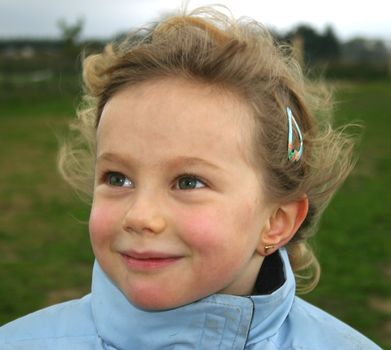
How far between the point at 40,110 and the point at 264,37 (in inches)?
662

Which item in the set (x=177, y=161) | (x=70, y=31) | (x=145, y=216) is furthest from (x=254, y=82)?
(x=70, y=31)

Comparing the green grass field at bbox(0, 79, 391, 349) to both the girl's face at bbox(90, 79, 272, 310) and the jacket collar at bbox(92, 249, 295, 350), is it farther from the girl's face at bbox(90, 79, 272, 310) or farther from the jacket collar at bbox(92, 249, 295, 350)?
the jacket collar at bbox(92, 249, 295, 350)

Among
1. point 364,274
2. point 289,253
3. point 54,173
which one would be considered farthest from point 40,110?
point 289,253

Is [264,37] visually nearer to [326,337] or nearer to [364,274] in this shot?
[326,337]

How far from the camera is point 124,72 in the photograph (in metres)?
1.60

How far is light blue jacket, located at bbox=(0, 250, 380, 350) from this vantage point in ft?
4.71

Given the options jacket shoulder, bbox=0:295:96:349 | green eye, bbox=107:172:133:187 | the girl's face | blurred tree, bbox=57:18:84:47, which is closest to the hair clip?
the girl's face

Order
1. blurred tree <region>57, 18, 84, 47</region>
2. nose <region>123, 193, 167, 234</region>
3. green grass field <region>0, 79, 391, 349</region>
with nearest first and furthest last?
nose <region>123, 193, 167, 234</region> < green grass field <region>0, 79, 391, 349</region> < blurred tree <region>57, 18, 84, 47</region>

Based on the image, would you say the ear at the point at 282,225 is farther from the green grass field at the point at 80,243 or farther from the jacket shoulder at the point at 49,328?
the green grass field at the point at 80,243

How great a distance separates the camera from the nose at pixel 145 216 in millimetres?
1332

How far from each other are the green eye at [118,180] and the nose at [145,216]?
7 cm

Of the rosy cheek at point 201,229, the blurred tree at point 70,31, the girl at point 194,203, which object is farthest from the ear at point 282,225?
the blurred tree at point 70,31

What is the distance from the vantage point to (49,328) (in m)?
1.53

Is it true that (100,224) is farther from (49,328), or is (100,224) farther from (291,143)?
(291,143)
